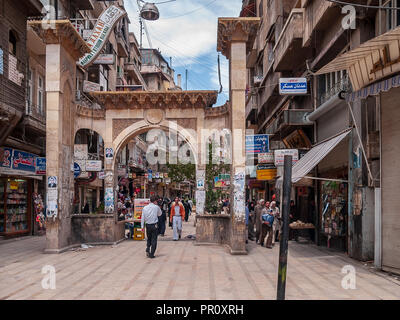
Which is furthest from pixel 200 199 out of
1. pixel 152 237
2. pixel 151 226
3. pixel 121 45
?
pixel 121 45

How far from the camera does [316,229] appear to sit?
15734mm

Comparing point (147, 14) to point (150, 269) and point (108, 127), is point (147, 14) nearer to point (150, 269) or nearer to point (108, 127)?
point (108, 127)

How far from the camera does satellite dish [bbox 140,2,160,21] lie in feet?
56.2

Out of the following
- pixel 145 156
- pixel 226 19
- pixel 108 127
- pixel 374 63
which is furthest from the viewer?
pixel 145 156

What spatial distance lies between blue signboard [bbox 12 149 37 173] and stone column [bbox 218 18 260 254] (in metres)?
9.22

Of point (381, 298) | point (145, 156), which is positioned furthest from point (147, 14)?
point (145, 156)

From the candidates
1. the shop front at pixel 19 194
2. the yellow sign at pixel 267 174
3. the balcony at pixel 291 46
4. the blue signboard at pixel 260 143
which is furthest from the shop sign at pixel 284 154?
the shop front at pixel 19 194

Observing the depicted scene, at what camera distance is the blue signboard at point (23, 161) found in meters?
17.2

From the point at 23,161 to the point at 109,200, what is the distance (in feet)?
14.2

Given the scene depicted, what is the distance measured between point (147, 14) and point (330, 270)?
1236 centimetres

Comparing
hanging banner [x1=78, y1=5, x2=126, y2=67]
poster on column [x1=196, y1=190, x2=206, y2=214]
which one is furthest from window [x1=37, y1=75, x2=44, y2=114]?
poster on column [x1=196, y1=190, x2=206, y2=214]

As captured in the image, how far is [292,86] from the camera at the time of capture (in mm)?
15367

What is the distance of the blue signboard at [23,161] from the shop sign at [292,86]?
1072 cm

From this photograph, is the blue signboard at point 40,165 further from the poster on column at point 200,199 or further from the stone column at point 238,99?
the stone column at point 238,99
